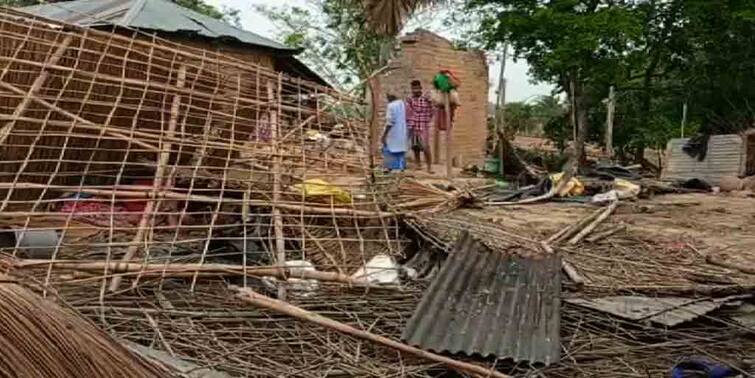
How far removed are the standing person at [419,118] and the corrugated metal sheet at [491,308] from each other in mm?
5716

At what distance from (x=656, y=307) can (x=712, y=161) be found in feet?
33.0

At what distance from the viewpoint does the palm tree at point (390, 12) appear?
10.8 metres

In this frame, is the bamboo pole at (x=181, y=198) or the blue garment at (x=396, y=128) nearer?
the bamboo pole at (x=181, y=198)

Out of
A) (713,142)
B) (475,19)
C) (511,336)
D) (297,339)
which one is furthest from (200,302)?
(475,19)

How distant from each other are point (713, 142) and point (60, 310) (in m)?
12.6

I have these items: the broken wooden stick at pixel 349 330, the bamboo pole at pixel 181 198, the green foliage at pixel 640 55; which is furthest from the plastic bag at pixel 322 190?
the green foliage at pixel 640 55

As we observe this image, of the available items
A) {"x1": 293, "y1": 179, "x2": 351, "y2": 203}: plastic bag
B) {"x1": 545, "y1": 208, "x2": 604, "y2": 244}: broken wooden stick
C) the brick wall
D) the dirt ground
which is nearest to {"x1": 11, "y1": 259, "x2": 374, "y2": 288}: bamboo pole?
{"x1": 293, "y1": 179, "x2": 351, "y2": 203}: plastic bag

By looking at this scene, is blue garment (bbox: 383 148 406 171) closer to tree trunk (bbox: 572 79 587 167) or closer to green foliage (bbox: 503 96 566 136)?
tree trunk (bbox: 572 79 587 167)

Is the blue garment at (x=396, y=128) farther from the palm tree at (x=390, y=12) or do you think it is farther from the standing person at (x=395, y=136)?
the palm tree at (x=390, y=12)

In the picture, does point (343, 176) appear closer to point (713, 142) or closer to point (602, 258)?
point (602, 258)

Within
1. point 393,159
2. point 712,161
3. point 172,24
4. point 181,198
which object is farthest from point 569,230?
point 712,161

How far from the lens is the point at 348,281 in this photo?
13.4ft

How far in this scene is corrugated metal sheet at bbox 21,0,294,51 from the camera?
8.29m

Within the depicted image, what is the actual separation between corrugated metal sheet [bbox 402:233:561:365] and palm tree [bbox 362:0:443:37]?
21.8 feet
